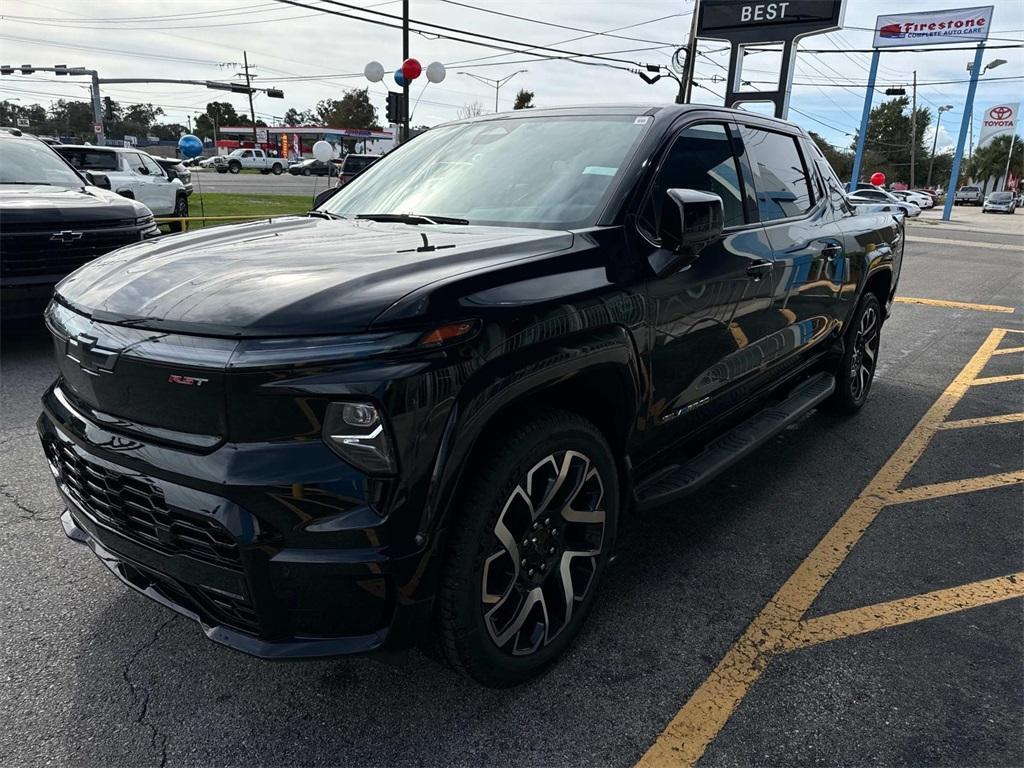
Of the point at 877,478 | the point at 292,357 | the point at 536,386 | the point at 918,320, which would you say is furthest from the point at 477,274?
the point at 918,320

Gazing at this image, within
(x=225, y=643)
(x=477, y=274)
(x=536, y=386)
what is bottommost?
(x=225, y=643)

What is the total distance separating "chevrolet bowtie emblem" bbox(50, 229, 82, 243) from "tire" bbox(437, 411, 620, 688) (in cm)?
507

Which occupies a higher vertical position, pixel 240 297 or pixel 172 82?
pixel 172 82

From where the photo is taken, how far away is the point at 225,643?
190 cm

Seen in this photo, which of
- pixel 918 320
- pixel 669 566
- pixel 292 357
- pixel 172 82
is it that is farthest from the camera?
pixel 172 82

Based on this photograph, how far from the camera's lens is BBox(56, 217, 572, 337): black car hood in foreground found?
1.83 meters

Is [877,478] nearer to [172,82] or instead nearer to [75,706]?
[75,706]

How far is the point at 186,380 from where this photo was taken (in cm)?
182

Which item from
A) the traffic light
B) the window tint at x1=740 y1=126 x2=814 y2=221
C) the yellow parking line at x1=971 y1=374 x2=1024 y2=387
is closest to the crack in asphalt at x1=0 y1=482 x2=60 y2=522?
the window tint at x1=740 y1=126 x2=814 y2=221

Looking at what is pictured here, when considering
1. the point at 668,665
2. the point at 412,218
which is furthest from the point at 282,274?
the point at 668,665

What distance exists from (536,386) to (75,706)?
1.69m

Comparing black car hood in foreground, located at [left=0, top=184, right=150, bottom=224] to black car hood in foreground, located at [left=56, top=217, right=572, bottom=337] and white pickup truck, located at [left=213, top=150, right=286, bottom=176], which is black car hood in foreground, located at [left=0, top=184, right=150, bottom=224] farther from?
white pickup truck, located at [left=213, top=150, right=286, bottom=176]

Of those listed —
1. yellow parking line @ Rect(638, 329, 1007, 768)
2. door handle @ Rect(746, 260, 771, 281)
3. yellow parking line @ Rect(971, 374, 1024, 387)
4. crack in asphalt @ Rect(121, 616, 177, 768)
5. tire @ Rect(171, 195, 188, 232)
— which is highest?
door handle @ Rect(746, 260, 771, 281)

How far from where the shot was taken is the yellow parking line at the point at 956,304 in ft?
32.4
